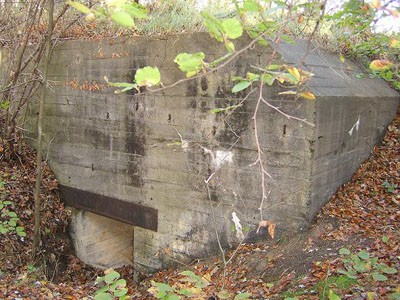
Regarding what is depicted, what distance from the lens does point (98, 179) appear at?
712 centimetres

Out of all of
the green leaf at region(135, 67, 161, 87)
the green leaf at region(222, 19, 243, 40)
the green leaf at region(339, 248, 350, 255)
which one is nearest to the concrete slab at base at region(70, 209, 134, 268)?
the green leaf at region(339, 248, 350, 255)

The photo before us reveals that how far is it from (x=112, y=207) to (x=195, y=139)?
227 cm

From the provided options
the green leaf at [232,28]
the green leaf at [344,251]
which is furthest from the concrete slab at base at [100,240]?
the green leaf at [232,28]

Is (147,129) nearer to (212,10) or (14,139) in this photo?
(212,10)

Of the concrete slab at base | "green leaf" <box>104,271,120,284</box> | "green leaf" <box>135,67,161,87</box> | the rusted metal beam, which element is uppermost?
"green leaf" <box>135,67,161,87</box>

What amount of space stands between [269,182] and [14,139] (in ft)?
17.2

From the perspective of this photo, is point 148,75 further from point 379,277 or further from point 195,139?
point 195,139

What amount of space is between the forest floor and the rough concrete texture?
27cm

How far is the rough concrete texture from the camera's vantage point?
507cm

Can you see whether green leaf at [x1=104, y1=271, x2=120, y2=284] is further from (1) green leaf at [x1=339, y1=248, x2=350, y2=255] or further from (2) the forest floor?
(1) green leaf at [x1=339, y1=248, x2=350, y2=255]

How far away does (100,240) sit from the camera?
8031 mm

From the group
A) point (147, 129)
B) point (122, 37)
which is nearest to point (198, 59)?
point (147, 129)

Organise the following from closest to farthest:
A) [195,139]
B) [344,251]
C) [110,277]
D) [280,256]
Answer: [110,277] < [344,251] < [280,256] < [195,139]

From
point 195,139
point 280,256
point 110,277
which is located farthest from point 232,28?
point 195,139
